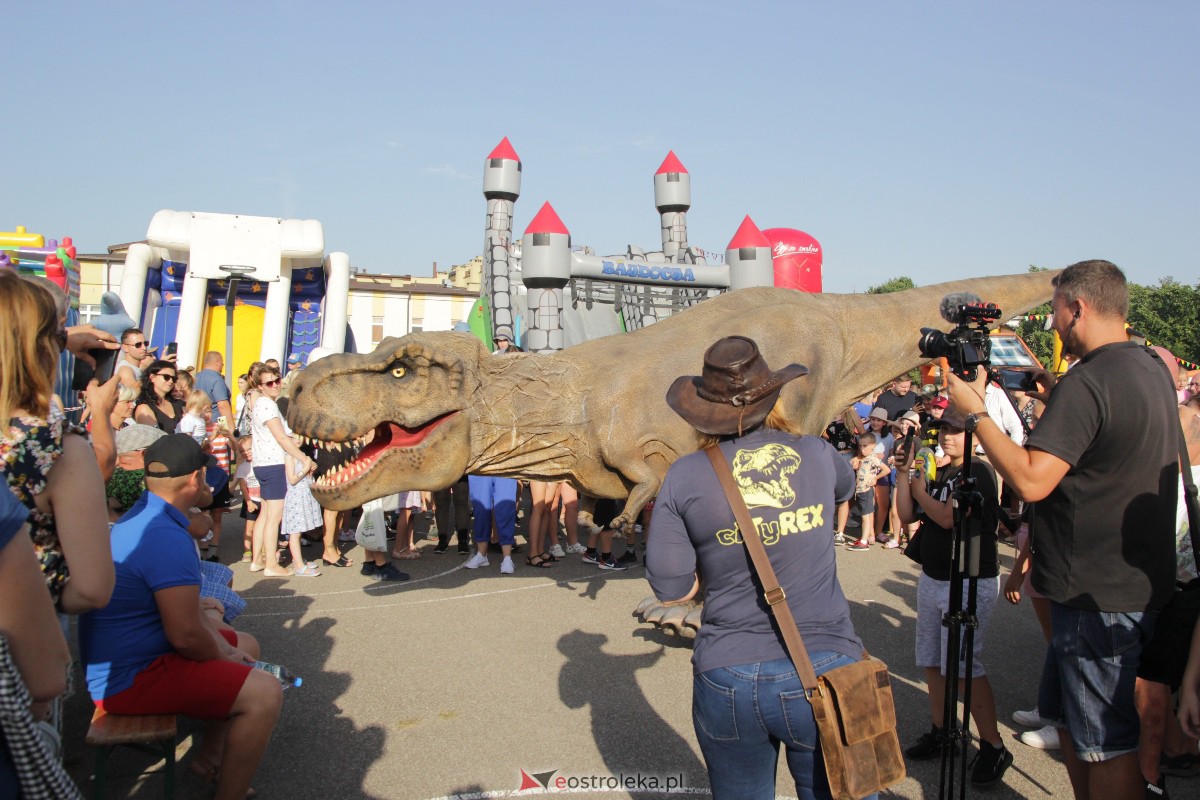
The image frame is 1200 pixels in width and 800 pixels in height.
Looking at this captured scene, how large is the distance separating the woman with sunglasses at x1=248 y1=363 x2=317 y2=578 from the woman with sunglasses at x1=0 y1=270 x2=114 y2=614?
18.2 ft

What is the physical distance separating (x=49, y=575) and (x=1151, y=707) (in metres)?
3.42

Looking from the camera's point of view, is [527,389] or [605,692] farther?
[605,692]

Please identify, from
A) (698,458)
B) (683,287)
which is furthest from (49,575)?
(683,287)

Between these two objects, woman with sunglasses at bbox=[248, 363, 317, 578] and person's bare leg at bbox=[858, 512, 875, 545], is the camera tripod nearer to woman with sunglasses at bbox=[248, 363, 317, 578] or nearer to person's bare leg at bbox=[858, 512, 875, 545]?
woman with sunglasses at bbox=[248, 363, 317, 578]

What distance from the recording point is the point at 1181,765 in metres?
4.10

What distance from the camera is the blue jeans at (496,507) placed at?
27.0 feet

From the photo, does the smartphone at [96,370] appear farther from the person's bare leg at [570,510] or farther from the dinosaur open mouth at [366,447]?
the person's bare leg at [570,510]

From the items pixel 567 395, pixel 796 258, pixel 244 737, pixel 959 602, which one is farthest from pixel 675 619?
pixel 796 258

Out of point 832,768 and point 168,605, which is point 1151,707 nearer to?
point 832,768

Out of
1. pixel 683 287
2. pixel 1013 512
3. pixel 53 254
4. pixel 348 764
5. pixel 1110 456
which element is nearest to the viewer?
pixel 1110 456

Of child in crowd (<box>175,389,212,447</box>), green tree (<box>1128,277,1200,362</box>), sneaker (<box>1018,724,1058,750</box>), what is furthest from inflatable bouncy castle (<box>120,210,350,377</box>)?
green tree (<box>1128,277,1200,362</box>)

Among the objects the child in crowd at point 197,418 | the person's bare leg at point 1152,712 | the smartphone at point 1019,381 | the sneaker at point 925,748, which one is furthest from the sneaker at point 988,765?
the child in crowd at point 197,418

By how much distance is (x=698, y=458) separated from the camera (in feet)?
8.48

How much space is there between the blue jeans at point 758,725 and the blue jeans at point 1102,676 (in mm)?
986
